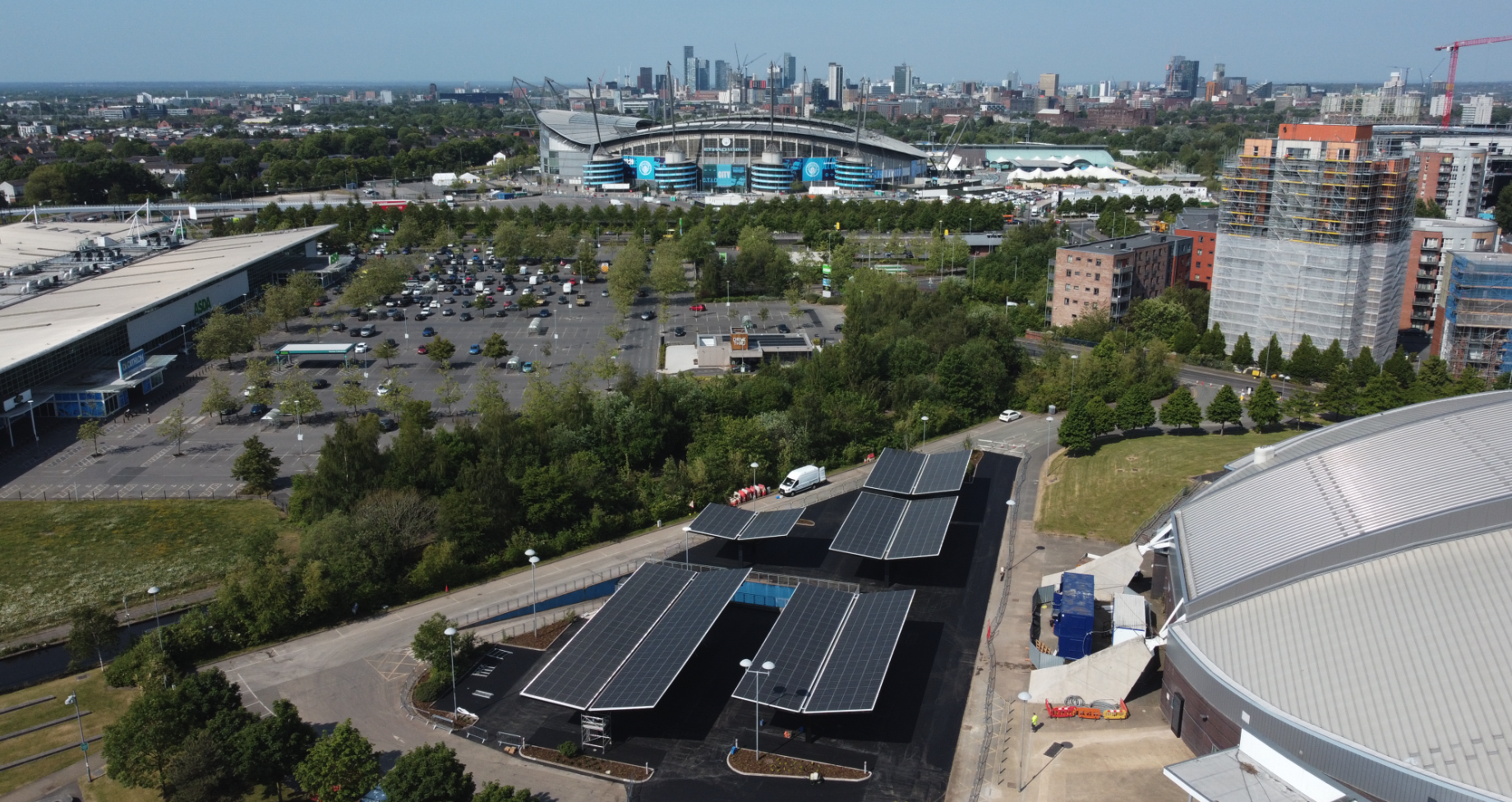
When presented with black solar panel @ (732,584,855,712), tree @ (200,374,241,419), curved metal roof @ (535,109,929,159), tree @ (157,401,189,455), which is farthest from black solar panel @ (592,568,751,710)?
curved metal roof @ (535,109,929,159)

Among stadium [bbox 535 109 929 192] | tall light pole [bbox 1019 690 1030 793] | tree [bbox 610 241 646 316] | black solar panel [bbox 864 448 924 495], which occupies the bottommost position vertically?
tall light pole [bbox 1019 690 1030 793]

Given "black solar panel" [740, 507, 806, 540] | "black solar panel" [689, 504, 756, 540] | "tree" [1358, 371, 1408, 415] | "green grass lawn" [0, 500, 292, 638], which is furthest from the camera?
"tree" [1358, 371, 1408, 415]

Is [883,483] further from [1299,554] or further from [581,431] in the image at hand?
[1299,554]

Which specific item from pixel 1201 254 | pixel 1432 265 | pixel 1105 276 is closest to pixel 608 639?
pixel 1105 276

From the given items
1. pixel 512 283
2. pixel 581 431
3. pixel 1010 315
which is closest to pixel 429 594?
pixel 581 431

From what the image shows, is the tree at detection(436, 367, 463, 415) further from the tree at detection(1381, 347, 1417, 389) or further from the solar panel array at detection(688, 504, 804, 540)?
the tree at detection(1381, 347, 1417, 389)

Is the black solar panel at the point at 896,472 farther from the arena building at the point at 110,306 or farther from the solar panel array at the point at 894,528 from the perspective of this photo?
the arena building at the point at 110,306
